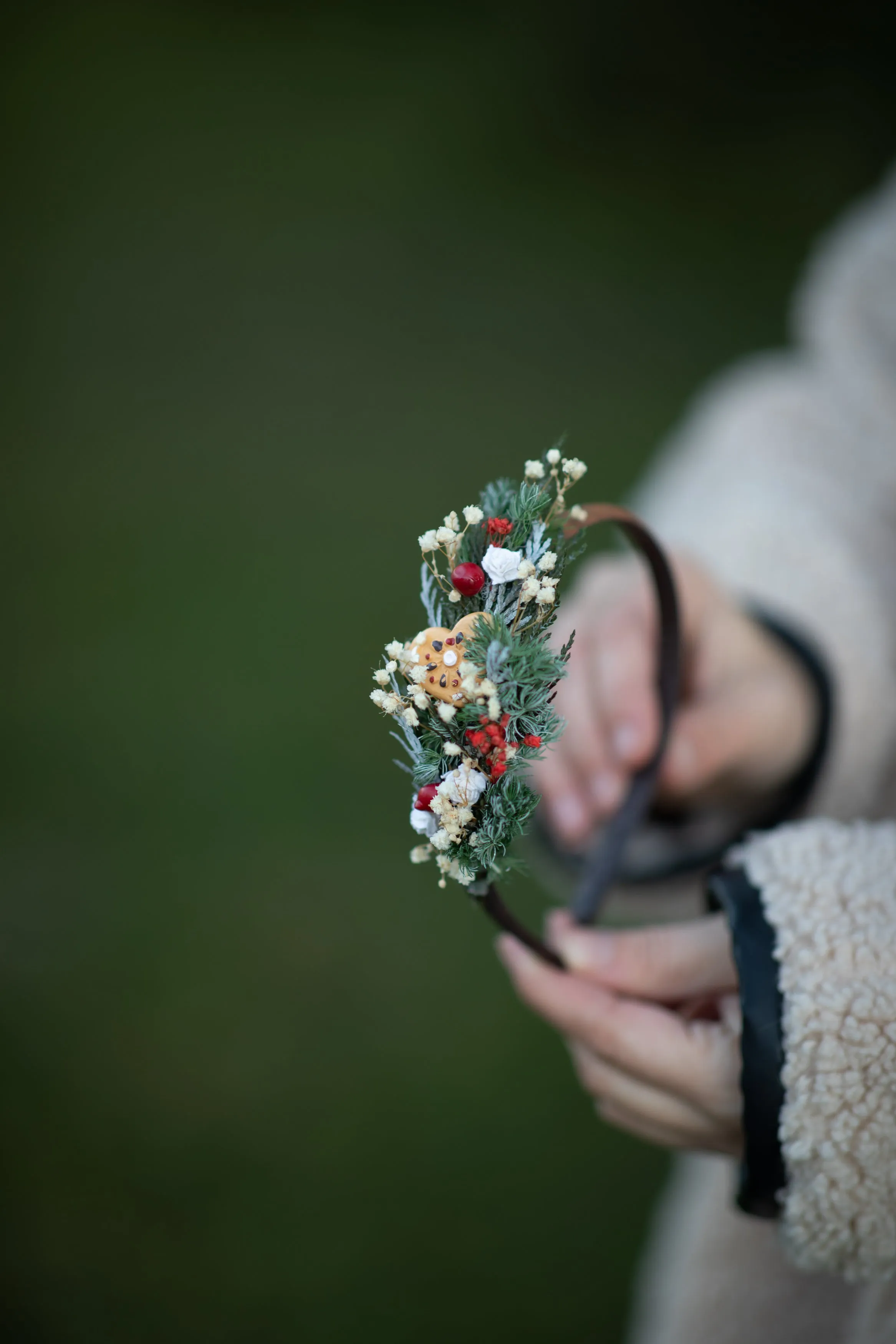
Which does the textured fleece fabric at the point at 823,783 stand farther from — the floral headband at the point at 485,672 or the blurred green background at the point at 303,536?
the blurred green background at the point at 303,536

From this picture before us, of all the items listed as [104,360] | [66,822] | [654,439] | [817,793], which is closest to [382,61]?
[104,360]

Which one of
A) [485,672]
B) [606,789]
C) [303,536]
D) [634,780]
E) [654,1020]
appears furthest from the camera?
[303,536]

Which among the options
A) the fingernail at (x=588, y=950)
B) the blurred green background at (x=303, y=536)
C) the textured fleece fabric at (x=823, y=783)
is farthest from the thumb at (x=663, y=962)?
the blurred green background at (x=303, y=536)

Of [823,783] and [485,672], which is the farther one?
[823,783]

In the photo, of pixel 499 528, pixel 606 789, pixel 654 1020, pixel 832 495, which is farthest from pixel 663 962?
pixel 832 495

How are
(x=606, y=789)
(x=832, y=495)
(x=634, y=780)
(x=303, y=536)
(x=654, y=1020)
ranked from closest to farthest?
(x=654, y=1020) → (x=634, y=780) → (x=606, y=789) → (x=832, y=495) → (x=303, y=536)

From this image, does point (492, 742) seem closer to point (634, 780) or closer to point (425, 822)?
point (425, 822)
